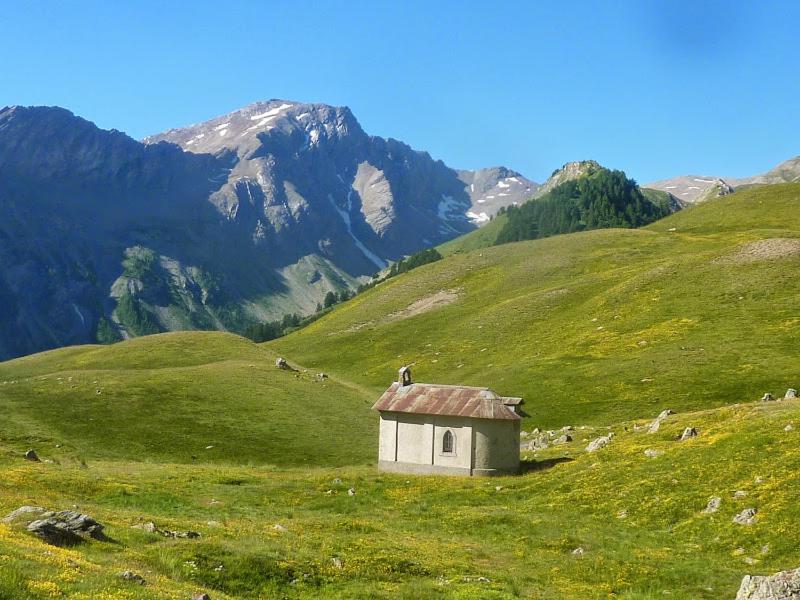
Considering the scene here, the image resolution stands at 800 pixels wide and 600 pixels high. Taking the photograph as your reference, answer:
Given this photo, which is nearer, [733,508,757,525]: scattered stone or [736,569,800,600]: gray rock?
[736,569,800,600]: gray rock

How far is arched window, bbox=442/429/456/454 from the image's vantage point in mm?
62594

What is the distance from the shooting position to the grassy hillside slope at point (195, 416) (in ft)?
230

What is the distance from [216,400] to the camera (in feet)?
280

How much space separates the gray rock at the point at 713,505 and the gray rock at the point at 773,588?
14942 mm

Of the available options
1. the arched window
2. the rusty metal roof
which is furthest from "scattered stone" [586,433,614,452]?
the arched window

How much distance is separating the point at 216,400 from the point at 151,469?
26.7 m

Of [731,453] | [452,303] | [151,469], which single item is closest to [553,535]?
[731,453]

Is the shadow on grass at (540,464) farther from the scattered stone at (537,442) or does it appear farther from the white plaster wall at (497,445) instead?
the scattered stone at (537,442)

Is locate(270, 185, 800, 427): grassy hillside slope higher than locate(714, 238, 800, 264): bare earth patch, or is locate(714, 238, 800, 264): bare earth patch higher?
locate(714, 238, 800, 264): bare earth patch

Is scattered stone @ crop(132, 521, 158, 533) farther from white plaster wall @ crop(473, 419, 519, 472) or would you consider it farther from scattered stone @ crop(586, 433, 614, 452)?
scattered stone @ crop(586, 433, 614, 452)

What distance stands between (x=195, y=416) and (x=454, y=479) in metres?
30.7

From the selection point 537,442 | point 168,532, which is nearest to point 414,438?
point 537,442

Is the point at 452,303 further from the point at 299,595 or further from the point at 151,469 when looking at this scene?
the point at 299,595

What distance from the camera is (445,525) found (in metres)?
42.9
